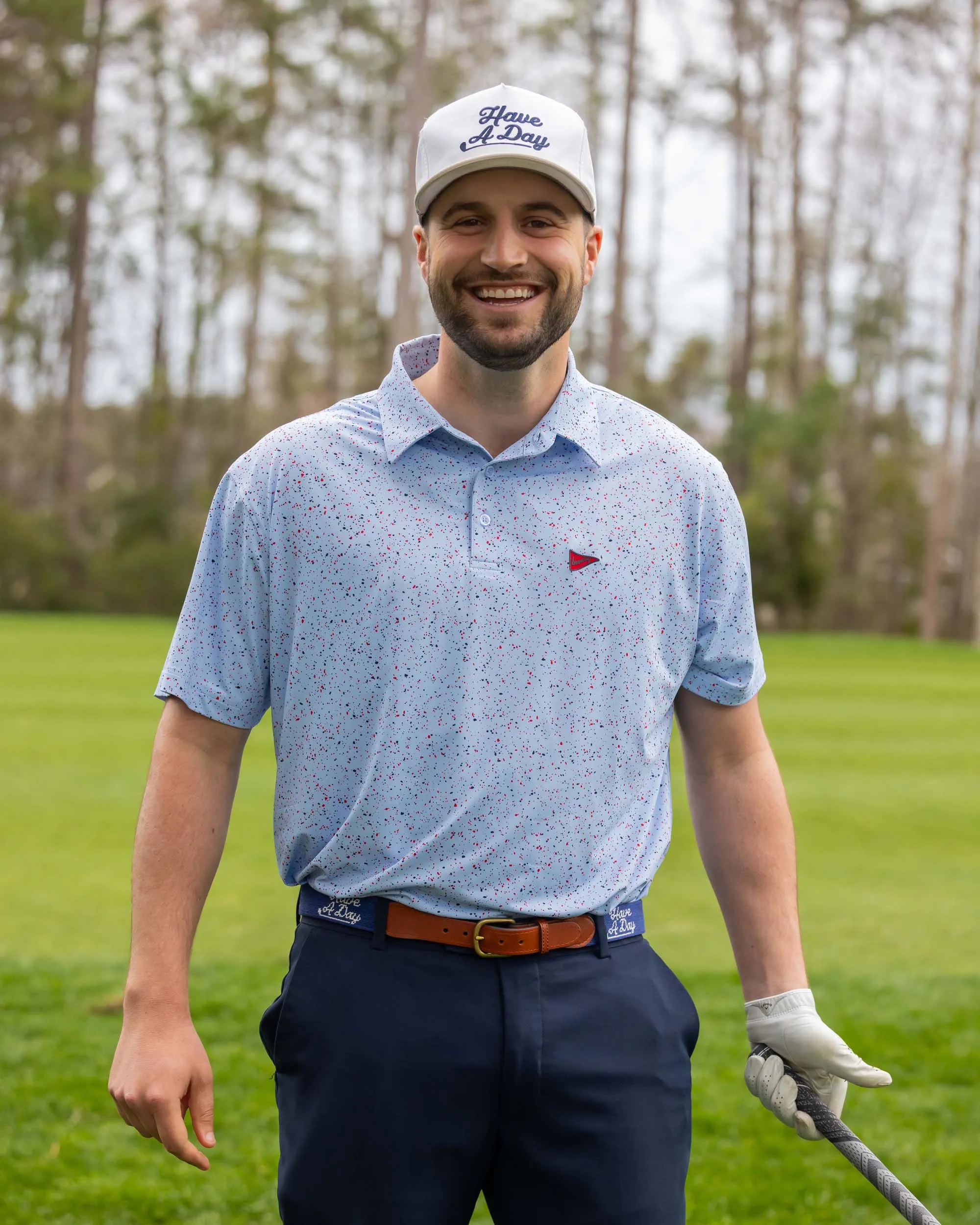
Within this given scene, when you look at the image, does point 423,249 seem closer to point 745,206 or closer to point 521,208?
point 521,208

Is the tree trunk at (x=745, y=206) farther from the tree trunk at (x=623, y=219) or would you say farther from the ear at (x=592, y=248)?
the ear at (x=592, y=248)

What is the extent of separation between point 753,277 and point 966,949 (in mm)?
35867

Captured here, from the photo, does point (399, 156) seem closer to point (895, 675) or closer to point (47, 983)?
point (895, 675)

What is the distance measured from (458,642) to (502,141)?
0.72 meters

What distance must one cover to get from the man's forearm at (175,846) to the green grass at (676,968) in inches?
84.7

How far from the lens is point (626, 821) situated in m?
2.30

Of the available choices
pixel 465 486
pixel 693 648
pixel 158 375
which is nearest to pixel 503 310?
pixel 465 486

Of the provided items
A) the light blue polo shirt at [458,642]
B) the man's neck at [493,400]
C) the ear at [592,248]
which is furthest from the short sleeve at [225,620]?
the ear at [592,248]

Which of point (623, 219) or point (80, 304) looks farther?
point (80, 304)

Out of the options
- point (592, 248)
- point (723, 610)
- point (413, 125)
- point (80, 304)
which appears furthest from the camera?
point (80, 304)

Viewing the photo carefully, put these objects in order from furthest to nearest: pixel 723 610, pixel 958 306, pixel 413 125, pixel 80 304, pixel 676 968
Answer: pixel 958 306 → pixel 80 304 → pixel 413 125 → pixel 676 968 → pixel 723 610

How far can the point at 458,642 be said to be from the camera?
87.7 inches

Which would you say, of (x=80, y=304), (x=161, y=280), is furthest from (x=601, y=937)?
(x=161, y=280)

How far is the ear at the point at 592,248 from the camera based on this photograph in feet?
8.27
